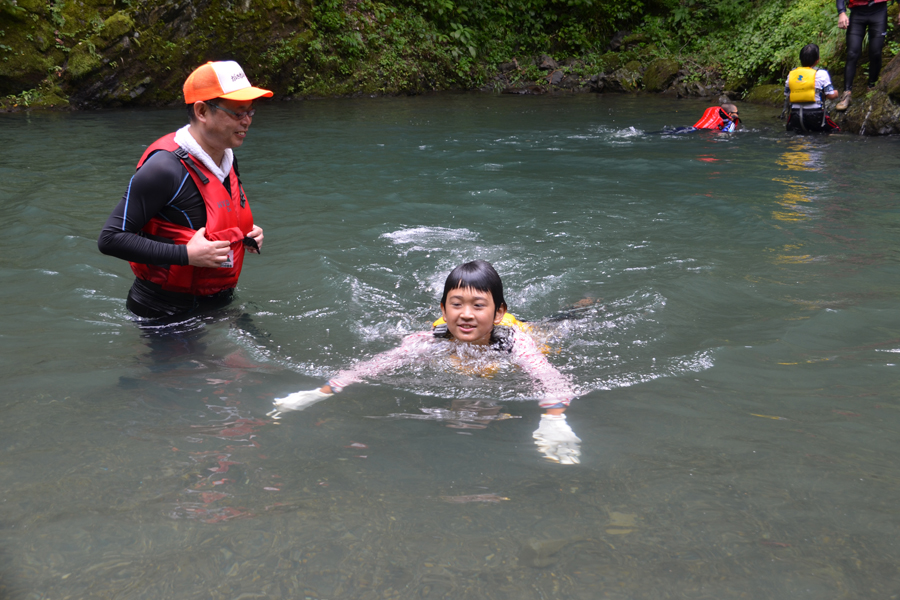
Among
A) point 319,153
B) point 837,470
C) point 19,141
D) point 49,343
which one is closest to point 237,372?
point 49,343

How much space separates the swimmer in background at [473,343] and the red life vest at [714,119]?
985 cm

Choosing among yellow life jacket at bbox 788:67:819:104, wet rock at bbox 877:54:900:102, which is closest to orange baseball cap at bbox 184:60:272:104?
yellow life jacket at bbox 788:67:819:104

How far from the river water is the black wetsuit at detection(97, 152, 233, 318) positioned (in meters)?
0.68

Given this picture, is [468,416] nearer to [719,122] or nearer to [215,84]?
[215,84]

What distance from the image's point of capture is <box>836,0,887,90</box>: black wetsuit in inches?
468

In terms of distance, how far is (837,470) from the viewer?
110 inches

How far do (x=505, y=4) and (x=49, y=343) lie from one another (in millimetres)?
22755

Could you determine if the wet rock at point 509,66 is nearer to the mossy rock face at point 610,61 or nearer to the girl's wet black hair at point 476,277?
the mossy rock face at point 610,61

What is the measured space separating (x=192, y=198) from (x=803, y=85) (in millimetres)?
11115

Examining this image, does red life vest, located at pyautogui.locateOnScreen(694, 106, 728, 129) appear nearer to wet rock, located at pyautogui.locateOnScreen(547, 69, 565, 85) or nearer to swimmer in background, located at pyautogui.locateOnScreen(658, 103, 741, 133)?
swimmer in background, located at pyautogui.locateOnScreen(658, 103, 741, 133)

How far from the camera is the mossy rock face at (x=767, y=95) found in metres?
16.2

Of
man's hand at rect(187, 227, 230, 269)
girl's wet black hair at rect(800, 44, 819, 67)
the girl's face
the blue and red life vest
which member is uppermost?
girl's wet black hair at rect(800, 44, 819, 67)

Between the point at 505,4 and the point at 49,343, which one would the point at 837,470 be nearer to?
the point at 49,343

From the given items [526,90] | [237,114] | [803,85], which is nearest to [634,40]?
[526,90]
